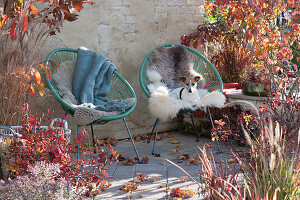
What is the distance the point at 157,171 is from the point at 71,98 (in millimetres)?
1058

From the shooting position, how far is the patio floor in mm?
2951

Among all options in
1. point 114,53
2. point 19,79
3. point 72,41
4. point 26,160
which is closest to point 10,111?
point 19,79

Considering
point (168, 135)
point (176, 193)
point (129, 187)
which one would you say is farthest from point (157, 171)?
point (168, 135)

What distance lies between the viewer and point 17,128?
295 centimetres

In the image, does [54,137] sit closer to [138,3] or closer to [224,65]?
[138,3]

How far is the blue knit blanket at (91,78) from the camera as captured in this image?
399cm

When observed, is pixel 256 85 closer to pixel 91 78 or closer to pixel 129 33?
pixel 129 33

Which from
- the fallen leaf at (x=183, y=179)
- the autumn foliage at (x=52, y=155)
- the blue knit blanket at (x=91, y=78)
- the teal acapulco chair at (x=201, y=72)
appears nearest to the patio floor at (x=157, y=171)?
the fallen leaf at (x=183, y=179)

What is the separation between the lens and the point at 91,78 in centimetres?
404

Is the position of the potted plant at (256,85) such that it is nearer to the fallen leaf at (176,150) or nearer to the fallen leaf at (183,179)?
the fallen leaf at (176,150)

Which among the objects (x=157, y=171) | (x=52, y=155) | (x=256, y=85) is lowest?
(x=157, y=171)

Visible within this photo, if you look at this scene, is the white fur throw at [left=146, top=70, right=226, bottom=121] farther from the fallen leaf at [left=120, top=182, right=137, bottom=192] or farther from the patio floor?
the fallen leaf at [left=120, top=182, right=137, bottom=192]

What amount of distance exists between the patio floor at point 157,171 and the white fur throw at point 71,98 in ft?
1.60

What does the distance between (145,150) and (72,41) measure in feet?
4.54
